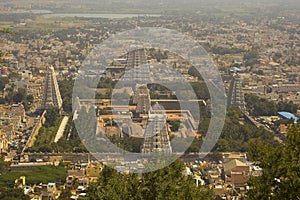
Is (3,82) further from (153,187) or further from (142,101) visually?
(153,187)

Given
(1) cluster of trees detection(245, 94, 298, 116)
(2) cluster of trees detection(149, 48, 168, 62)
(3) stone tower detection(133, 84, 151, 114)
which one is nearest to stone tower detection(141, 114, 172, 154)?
(3) stone tower detection(133, 84, 151, 114)

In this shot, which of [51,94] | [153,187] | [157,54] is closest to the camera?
[153,187]

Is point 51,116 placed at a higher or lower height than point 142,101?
lower

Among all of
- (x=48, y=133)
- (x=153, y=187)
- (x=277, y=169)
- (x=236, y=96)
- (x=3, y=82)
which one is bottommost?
(x=3, y=82)

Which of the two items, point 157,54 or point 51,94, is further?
point 157,54

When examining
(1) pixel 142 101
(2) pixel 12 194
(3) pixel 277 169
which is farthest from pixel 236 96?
(3) pixel 277 169

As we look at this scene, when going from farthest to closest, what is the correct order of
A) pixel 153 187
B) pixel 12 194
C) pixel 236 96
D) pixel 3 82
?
1. pixel 3 82
2. pixel 236 96
3. pixel 12 194
4. pixel 153 187
